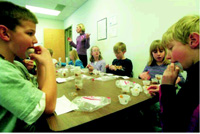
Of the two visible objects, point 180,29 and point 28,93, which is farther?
point 180,29

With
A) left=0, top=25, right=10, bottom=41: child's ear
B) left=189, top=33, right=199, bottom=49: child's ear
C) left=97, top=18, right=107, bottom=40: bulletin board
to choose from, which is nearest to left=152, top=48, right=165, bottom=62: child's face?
left=189, top=33, right=199, bottom=49: child's ear

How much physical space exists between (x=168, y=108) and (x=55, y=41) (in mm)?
5753

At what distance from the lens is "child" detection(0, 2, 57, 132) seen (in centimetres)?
45

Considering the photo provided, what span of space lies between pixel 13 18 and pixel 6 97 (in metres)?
0.43

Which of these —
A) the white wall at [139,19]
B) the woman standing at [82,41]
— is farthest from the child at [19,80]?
the woman standing at [82,41]

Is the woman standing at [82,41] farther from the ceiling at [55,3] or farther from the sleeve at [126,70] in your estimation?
the sleeve at [126,70]

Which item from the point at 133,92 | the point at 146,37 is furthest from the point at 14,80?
the point at 146,37

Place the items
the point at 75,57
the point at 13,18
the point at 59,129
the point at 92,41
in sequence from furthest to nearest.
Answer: the point at 92,41, the point at 75,57, the point at 13,18, the point at 59,129

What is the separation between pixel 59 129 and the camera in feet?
1.43

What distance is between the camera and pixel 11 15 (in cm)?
58

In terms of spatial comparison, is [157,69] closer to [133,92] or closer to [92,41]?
[133,92]

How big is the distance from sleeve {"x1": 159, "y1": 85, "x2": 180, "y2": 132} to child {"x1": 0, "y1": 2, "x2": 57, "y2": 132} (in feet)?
2.03

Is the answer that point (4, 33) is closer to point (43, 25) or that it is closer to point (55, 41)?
point (55, 41)

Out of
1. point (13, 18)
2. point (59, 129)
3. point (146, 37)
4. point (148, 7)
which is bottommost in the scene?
point (59, 129)
